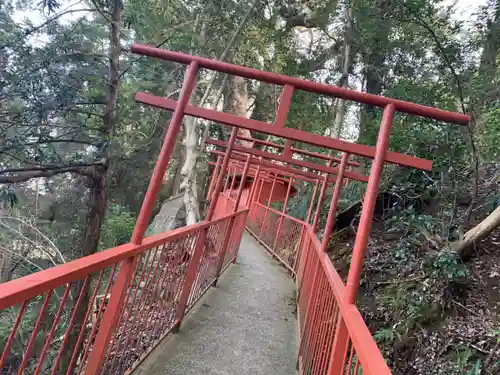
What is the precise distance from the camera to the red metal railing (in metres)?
1.31

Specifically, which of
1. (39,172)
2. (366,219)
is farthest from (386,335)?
(39,172)

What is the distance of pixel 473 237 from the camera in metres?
4.88

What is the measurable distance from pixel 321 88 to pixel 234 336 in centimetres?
293

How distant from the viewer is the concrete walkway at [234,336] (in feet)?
10.8

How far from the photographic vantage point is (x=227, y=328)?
4.23 metres

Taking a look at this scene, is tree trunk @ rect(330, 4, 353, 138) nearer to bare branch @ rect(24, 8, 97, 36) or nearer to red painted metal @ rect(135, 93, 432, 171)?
bare branch @ rect(24, 8, 97, 36)

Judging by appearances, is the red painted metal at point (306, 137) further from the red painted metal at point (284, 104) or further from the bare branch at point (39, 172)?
the bare branch at point (39, 172)

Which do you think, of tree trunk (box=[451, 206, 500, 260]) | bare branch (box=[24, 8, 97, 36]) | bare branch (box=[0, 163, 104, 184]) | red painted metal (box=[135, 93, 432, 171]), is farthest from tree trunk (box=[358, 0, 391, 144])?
red painted metal (box=[135, 93, 432, 171])

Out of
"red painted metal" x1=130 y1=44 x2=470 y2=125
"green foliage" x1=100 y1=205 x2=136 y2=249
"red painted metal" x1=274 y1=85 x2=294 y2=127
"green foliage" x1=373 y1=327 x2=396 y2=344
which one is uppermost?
"red painted metal" x1=130 y1=44 x2=470 y2=125

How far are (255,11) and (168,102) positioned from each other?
275 inches

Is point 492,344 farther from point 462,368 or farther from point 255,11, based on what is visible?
point 255,11

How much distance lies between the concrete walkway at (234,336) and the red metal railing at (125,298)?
17 cm

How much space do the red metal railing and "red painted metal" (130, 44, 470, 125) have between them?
1.29m

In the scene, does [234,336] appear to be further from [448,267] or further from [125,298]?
[448,267]
